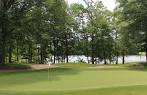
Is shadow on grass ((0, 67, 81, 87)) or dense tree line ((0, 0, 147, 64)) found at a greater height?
dense tree line ((0, 0, 147, 64))

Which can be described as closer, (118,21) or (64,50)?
(118,21)

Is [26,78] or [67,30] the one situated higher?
[67,30]

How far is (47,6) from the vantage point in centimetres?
3928

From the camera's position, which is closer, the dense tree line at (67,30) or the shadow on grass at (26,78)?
the shadow on grass at (26,78)

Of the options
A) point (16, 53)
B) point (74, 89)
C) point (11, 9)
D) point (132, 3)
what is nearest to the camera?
point (74, 89)

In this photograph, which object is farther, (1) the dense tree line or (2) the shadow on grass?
(1) the dense tree line

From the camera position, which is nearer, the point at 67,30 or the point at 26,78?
the point at 26,78

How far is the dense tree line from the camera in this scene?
38500mm

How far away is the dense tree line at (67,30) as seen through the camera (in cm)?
3850

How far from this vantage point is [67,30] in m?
61.4

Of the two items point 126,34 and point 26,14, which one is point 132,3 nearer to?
point 126,34

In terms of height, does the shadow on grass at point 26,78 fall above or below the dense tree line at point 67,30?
below

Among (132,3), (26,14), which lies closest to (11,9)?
(26,14)

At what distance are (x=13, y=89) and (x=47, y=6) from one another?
22864mm
